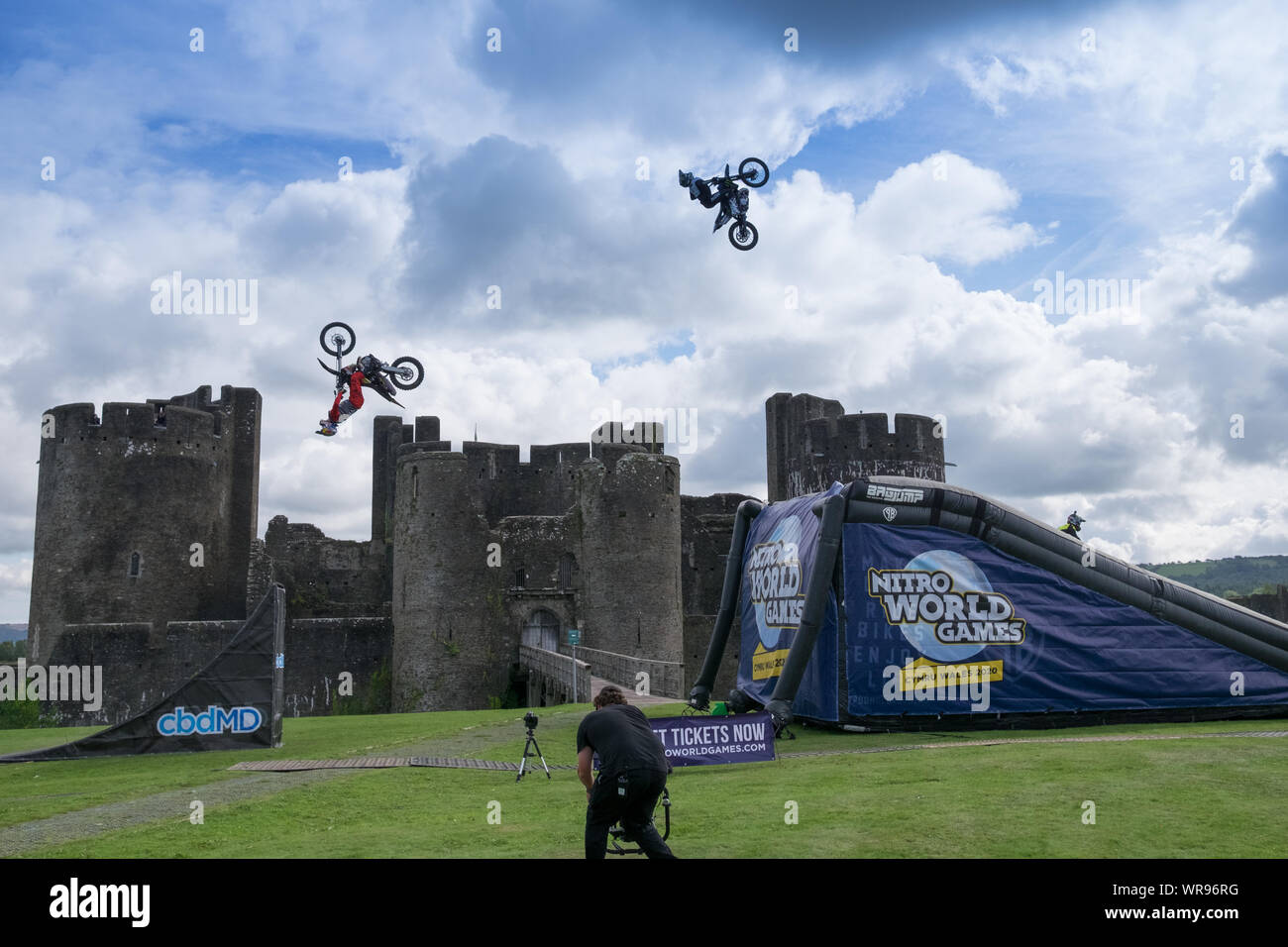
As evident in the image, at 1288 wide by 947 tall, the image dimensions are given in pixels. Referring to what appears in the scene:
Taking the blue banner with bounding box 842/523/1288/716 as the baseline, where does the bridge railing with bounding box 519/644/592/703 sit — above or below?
below

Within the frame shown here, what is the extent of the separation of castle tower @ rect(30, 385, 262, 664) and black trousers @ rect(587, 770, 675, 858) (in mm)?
44161

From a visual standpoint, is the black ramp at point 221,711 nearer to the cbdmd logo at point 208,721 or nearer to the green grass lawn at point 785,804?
the cbdmd logo at point 208,721

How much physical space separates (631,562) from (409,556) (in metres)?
8.49

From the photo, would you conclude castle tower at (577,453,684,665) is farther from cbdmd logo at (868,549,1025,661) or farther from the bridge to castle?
cbdmd logo at (868,549,1025,661)

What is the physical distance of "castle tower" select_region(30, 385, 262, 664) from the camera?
48.0 m

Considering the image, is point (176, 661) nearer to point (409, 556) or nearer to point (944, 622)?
point (409, 556)

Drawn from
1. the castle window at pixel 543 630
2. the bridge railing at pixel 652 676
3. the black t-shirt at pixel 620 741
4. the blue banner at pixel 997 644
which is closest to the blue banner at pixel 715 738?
the blue banner at pixel 997 644

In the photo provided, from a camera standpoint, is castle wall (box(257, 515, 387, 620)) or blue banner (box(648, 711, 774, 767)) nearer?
blue banner (box(648, 711, 774, 767))

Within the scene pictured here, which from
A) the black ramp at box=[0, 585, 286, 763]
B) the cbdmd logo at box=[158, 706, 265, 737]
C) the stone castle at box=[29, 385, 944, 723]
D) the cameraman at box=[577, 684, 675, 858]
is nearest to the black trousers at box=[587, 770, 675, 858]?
the cameraman at box=[577, 684, 675, 858]

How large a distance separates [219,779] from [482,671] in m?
26.9

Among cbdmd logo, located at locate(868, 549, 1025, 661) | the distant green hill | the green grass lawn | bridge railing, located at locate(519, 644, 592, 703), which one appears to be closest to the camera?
the green grass lawn

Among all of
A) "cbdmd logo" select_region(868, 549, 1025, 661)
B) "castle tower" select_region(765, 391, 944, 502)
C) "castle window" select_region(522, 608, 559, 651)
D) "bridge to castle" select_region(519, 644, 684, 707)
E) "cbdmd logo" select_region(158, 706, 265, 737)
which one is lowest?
"bridge to castle" select_region(519, 644, 684, 707)
